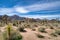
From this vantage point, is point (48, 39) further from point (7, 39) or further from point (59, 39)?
point (7, 39)

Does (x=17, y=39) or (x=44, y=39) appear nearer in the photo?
(x=17, y=39)

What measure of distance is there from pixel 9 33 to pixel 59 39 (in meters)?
10.8

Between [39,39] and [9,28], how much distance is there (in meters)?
8.48

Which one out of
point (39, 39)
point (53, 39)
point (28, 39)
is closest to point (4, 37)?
point (28, 39)

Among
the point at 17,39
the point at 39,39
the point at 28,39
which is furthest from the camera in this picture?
the point at 39,39

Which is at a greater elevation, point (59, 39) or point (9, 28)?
point (9, 28)

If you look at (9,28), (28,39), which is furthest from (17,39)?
(28,39)

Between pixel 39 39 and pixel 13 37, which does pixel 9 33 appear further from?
pixel 39 39

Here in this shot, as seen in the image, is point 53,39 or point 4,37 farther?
point 53,39

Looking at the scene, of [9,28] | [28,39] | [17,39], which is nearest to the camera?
[9,28]

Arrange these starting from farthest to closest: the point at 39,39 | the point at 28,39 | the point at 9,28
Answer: the point at 39,39
the point at 28,39
the point at 9,28

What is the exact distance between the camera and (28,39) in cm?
2027

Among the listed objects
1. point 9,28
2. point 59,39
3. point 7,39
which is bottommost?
point 59,39

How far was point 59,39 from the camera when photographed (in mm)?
22812
